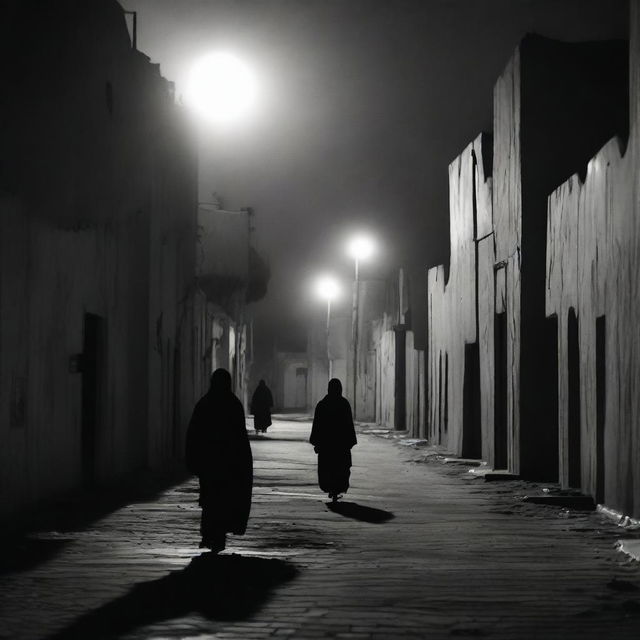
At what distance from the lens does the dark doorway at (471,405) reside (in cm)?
2266

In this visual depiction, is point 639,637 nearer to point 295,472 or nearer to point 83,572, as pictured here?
point 83,572

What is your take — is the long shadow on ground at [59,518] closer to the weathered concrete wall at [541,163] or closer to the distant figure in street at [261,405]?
the weathered concrete wall at [541,163]

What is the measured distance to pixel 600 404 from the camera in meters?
13.6

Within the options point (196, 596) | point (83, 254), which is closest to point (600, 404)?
point (83, 254)

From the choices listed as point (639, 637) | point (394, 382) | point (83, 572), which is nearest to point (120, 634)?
point (83, 572)

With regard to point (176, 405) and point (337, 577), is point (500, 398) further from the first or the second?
point (337, 577)

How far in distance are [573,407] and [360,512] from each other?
11.6 ft

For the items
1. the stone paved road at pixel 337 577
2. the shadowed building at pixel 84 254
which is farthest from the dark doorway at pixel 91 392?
the stone paved road at pixel 337 577

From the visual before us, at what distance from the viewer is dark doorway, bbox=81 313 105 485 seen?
16.1m

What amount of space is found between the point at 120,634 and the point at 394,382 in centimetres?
3295

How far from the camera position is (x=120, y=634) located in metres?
6.50

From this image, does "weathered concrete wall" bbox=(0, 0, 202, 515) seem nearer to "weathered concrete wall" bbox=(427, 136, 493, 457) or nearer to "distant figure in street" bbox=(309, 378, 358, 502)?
"distant figure in street" bbox=(309, 378, 358, 502)

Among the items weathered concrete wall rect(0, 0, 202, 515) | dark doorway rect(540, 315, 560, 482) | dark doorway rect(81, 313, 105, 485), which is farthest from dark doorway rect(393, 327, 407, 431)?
dark doorway rect(81, 313, 105, 485)

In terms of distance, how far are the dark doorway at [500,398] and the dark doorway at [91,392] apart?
6.66 metres
